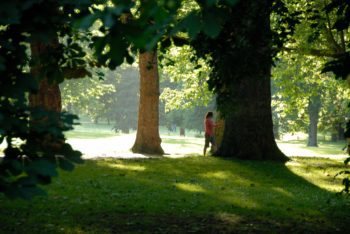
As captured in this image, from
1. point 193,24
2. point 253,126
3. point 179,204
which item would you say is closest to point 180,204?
point 179,204

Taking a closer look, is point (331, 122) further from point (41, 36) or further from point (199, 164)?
point (41, 36)

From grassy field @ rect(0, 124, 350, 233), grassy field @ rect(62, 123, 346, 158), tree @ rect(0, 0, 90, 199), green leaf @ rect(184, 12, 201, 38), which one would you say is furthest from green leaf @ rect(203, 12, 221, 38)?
grassy field @ rect(62, 123, 346, 158)

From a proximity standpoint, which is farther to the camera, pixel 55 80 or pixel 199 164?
pixel 199 164

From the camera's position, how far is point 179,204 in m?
7.05

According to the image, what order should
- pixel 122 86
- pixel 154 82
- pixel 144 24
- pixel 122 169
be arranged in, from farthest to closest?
pixel 122 86 → pixel 154 82 → pixel 122 169 → pixel 144 24

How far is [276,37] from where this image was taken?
6137 millimetres

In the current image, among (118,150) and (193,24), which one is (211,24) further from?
(118,150)

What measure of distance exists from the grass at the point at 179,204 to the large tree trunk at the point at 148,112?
22.2ft

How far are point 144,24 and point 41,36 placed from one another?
0.71 meters

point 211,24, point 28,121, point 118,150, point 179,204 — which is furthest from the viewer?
point 118,150

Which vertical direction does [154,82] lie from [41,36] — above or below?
above

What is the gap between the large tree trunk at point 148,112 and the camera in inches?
682

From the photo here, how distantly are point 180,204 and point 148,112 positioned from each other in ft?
35.4

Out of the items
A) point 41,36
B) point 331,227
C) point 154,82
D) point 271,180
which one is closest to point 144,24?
point 41,36
